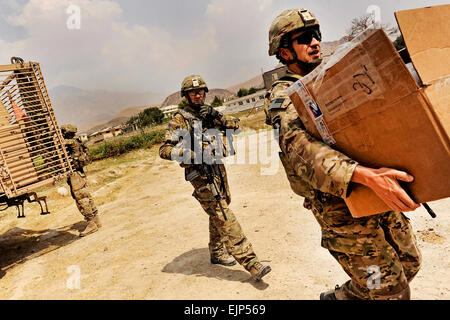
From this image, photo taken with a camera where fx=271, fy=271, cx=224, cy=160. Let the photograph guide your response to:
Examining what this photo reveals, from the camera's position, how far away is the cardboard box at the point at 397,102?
1.09 metres

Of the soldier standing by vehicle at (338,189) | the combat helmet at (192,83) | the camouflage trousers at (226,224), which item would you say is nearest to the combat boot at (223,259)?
the camouflage trousers at (226,224)

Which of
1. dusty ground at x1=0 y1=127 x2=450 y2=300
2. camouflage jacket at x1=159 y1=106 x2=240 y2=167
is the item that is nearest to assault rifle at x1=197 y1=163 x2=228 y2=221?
camouflage jacket at x1=159 y1=106 x2=240 y2=167

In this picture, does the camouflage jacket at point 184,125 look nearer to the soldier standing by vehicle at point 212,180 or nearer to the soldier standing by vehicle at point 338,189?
the soldier standing by vehicle at point 212,180

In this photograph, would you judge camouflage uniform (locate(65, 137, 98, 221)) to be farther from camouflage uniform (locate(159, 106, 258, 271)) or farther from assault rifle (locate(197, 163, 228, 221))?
assault rifle (locate(197, 163, 228, 221))

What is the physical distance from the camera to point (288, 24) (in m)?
1.73

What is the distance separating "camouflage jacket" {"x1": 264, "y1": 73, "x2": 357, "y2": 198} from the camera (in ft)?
4.26

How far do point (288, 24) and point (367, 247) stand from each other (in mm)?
1451

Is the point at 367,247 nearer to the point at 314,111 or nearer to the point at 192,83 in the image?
the point at 314,111

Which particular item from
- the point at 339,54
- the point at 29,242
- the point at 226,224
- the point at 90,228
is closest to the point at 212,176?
the point at 226,224

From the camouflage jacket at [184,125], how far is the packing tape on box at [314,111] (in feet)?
6.74

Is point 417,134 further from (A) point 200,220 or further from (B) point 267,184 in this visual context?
(B) point 267,184

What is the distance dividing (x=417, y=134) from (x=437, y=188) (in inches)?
9.4
